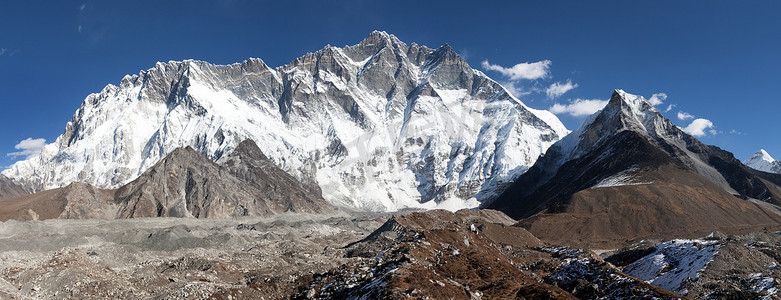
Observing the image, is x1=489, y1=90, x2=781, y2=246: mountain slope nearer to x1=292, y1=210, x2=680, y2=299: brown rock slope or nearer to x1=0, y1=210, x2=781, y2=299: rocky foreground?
x1=0, y1=210, x2=781, y2=299: rocky foreground

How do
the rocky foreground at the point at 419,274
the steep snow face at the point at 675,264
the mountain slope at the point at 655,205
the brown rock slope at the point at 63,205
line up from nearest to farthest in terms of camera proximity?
the rocky foreground at the point at 419,274
the steep snow face at the point at 675,264
the mountain slope at the point at 655,205
the brown rock slope at the point at 63,205

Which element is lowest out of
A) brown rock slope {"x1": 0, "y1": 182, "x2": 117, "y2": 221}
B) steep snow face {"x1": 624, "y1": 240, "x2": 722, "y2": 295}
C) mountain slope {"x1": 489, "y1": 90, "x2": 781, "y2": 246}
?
steep snow face {"x1": 624, "y1": 240, "x2": 722, "y2": 295}

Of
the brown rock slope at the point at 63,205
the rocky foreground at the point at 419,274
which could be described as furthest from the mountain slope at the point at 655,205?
the brown rock slope at the point at 63,205

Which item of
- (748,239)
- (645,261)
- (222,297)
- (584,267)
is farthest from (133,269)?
(748,239)

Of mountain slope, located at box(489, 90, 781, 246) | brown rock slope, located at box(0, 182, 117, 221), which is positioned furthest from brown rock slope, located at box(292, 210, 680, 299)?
brown rock slope, located at box(0, 182, 117, 221)

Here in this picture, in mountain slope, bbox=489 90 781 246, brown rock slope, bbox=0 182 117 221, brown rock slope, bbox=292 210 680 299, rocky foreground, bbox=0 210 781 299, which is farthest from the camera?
brown rock slope, bbox=0 182 117 221

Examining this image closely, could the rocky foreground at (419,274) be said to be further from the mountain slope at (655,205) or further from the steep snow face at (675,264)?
the mountain slope at (655,205)
